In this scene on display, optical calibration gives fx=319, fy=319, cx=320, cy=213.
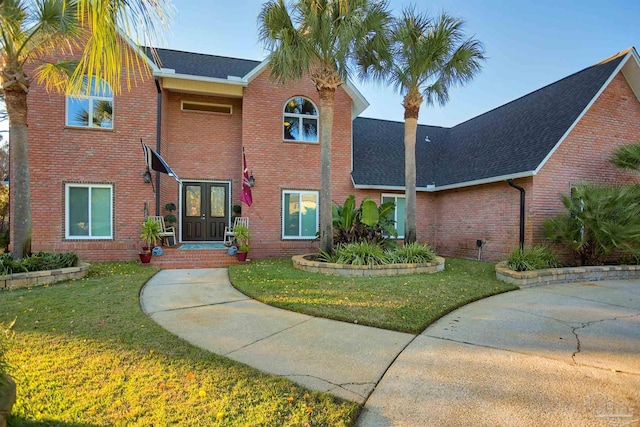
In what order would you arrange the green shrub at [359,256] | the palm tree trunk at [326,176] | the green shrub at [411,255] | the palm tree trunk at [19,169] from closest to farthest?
the palm tree trunk at [19,169], the green shrub at [359,256], the green shrub at [411,255], the palm tree trunk at [326,176]

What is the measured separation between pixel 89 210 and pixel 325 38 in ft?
29.7

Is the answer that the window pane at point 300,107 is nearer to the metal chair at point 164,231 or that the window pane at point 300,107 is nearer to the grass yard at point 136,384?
the metal chair at point 164,231

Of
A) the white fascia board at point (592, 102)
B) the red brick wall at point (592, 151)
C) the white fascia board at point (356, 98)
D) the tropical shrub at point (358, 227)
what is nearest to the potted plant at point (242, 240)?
the tropical shrub at point (358, 227)

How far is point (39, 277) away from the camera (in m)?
7.02

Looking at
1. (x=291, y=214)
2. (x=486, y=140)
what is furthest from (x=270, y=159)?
(x=486, y=140)

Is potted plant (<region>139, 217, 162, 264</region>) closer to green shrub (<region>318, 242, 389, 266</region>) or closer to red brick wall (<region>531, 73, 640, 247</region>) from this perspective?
green shrub (<region>318, 242, 389, 266</region>)

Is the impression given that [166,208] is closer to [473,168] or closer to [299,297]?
[299,297]

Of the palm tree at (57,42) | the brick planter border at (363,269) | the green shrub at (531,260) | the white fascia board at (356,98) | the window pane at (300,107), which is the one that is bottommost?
the brick planter border at (363,269)

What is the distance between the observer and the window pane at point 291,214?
12009 millimetres

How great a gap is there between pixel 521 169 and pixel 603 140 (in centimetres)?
355

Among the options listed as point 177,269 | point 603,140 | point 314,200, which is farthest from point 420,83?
point 177,269

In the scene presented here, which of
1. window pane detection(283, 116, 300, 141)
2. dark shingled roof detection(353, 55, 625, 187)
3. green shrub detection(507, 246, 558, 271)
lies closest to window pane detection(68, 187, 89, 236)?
window pane detection(283, 116, 300, 141)

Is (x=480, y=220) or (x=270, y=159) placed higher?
(x=270, y=159)

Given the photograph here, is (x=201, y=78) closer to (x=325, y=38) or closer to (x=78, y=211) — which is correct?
(x=325, y=38)
